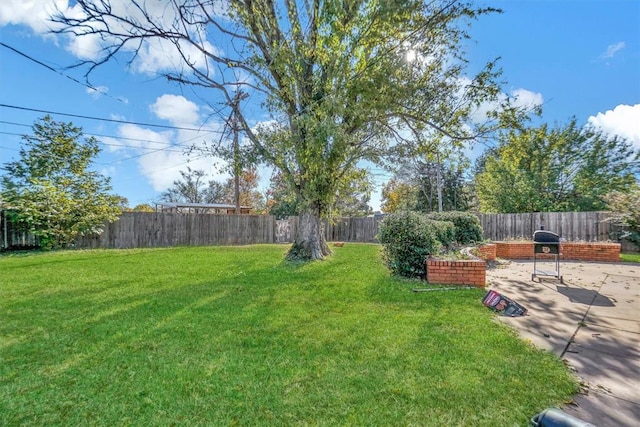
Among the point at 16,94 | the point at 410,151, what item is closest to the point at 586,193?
the point at 410,151

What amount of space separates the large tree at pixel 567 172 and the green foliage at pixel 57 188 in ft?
54.2

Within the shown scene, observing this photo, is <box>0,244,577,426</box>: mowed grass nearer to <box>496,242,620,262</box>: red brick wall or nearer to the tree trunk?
the tree trunk

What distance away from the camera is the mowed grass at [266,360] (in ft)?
5.62

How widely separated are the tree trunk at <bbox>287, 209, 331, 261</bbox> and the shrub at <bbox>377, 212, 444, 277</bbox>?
8.74 ft

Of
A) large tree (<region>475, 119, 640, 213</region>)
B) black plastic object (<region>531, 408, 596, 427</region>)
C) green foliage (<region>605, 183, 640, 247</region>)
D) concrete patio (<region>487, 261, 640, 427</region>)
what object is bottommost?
concrete patio (<region>487, 261, 640, 427</region>)

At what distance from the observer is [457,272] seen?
15.7 ft

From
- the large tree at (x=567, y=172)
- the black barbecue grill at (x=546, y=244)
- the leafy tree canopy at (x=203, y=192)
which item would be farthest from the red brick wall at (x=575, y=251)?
the leafy tree canopy at (x=203, y=192)

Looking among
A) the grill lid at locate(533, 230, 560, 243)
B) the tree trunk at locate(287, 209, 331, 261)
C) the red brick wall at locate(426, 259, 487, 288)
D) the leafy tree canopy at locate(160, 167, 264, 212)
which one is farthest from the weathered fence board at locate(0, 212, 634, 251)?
the leafy tree canopy at locate(160, 167, 264, 212)

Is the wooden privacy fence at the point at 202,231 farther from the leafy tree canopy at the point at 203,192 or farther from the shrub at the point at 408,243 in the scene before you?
the leafy tree canopy at the point at 203,192

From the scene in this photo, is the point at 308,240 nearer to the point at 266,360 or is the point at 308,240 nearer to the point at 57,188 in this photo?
the point at 266,360

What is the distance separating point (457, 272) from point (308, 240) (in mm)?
4036

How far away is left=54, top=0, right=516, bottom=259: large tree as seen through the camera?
19.2 ft

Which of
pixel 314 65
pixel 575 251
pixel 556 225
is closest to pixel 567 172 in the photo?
pixel 556 225

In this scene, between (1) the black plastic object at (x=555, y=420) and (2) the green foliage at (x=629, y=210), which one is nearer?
(1) the black plastic object at (x=555, y=420)
